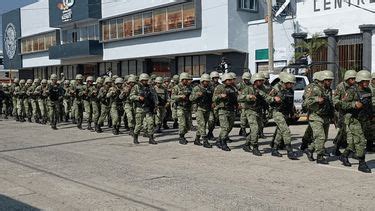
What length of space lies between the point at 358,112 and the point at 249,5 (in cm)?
2159

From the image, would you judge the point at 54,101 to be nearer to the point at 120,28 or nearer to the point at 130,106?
the point at 130,106

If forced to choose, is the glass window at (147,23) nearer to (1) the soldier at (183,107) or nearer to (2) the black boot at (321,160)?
(1) the soldier at (183,107)

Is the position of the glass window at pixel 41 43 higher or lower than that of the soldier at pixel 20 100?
higher

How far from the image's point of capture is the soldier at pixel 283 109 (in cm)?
973

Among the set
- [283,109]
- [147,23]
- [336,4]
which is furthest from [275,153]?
[147,23]

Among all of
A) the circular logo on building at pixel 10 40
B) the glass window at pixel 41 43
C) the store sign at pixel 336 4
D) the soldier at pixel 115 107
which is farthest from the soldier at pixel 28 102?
the circular logo on building at pixel 10 40

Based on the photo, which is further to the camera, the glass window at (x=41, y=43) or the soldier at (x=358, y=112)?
the glass window at (x=41, y=43)

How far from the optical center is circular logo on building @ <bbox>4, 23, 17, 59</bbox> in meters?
53.5

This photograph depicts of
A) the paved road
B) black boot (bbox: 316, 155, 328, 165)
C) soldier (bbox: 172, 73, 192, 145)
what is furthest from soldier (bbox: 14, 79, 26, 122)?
black boot (bbox: 316, 155, 328, 165)

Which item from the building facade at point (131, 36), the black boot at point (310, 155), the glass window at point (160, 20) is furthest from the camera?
the glass window at point (160, 20)

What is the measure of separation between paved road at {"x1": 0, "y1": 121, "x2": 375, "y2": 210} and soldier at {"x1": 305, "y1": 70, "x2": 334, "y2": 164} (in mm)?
382

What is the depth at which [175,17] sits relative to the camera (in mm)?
30922

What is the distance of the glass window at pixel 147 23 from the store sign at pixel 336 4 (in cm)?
1221

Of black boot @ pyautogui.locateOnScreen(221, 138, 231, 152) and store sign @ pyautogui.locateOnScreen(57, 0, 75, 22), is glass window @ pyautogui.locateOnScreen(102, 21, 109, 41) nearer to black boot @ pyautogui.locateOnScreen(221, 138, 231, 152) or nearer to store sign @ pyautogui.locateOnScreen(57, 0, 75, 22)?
store sign @ pyautogui.locateOnScreen(57, 0, 75, 22)
